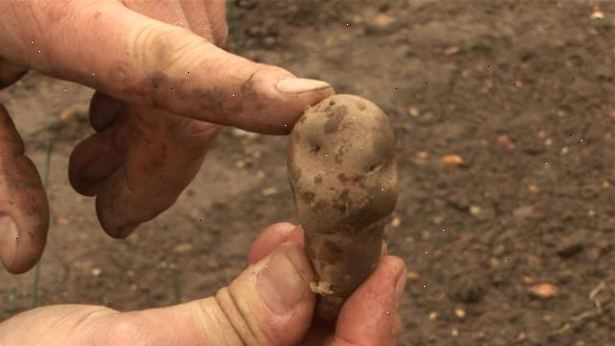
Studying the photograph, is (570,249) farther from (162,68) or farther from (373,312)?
(162,68)

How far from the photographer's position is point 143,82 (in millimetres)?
1210

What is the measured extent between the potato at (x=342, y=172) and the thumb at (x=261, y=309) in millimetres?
73

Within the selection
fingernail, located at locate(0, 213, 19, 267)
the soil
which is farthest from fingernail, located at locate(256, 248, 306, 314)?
the soil

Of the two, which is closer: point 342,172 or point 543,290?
point 342,172

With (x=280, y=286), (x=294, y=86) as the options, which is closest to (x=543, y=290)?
A: (x=280, y=286)

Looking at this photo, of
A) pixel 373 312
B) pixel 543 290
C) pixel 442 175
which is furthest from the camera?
pixel 442 175

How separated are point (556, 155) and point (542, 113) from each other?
0.17 metres

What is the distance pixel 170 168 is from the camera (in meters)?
1.66

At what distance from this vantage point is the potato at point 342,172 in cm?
114

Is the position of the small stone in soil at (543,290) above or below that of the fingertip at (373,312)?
below

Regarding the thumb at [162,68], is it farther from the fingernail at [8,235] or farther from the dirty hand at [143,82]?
the fingernail at [8,235]

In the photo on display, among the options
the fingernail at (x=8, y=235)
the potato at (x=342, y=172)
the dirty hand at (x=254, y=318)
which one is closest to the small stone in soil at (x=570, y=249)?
the dirty hand at (x=254, y=318)

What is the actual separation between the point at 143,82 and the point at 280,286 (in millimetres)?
343

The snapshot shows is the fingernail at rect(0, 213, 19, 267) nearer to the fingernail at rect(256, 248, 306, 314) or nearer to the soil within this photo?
the fingernail at rect(256, 248, 306, 314)
